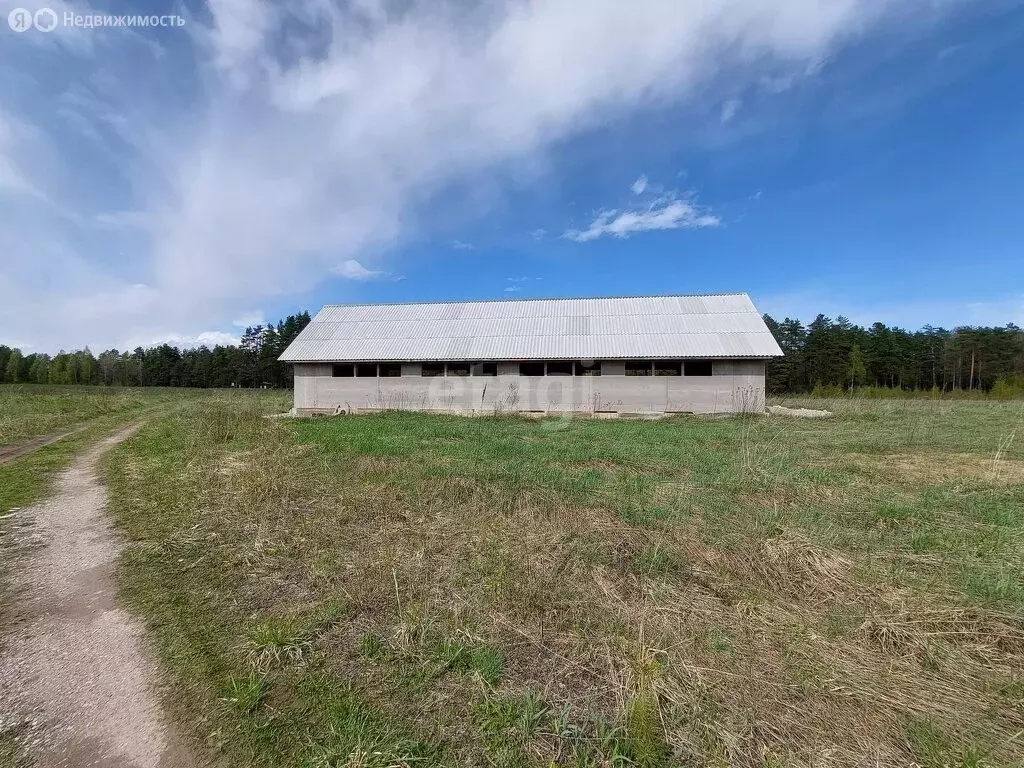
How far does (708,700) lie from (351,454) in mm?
8378

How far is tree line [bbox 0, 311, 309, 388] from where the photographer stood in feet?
224

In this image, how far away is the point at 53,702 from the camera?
102 inches

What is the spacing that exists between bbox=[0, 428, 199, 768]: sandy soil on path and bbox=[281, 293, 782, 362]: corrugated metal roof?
1678cm

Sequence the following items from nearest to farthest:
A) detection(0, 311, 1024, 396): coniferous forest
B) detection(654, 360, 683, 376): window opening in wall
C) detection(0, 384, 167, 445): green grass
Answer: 1. detection(0, 384, 167, 445): green grass
2. detection(654, 360, 683, 376): window opening in wall
3. detection(0, 311, 1024, 396): coniferous forest

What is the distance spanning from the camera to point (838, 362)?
169ft

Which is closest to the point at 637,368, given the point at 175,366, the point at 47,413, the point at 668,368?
the point at 668,368

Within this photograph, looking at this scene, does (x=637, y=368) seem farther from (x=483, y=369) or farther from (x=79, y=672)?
(x=79, y=672)

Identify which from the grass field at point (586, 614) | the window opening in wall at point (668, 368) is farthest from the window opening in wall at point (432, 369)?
the grass field at point (586, 614)

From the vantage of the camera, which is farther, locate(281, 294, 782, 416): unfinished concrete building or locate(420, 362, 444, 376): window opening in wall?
locate(420, 362, 444, 376): window opening in wall

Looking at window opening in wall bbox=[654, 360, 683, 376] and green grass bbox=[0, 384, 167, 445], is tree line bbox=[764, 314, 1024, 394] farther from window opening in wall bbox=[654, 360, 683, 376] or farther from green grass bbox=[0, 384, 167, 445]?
green grass bbox=[0, 384, 167, 445]

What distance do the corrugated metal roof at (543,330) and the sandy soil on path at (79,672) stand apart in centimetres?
1678

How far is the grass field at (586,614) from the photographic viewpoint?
7.82 ft

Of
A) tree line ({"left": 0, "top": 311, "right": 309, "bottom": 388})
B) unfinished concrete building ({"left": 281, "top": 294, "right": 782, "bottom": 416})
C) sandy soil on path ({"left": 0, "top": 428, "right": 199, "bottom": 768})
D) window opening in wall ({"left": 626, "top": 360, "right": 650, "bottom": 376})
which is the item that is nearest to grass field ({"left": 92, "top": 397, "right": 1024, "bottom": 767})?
sandy soil on path ({"left": 0, "top": 428, "right": 199, "bottom": 768})

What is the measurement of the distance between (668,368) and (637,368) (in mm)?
1301
